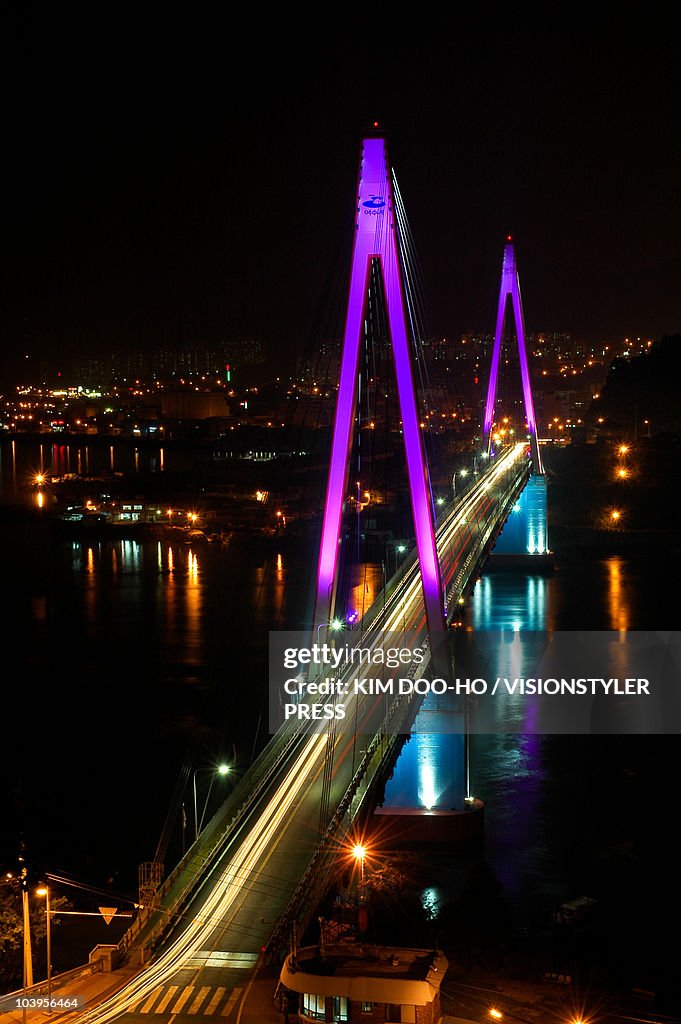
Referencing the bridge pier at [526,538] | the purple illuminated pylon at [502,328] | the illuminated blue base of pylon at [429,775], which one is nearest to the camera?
the illuminated blue base of pylon at [429,775]

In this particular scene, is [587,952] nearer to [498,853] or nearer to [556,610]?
[498,853]

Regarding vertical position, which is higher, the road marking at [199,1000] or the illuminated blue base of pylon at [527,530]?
the illuminated blue base of pylon at [527,530]

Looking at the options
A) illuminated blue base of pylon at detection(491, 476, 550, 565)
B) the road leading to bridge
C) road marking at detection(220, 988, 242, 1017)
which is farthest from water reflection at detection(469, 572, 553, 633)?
road marking at detection(220, 988, 242, 1017)

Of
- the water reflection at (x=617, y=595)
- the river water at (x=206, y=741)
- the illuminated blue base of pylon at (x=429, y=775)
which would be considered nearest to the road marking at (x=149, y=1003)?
A: the river water at (x=206, y=741)

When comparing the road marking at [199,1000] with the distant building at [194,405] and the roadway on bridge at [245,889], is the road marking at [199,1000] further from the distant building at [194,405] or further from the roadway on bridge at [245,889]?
the distant building at [194,405]

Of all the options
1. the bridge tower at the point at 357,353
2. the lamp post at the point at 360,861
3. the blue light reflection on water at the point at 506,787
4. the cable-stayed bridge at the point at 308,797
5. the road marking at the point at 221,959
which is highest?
the bridge tower at the point at 357,353

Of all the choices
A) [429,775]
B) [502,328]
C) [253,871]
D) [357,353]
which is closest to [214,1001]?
[253,871]

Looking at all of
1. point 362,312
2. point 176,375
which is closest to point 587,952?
point 362,312

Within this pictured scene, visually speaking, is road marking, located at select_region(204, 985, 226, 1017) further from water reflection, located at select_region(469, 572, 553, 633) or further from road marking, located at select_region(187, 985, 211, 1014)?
water reflection, located at select_region(469, 572, 553, 633)

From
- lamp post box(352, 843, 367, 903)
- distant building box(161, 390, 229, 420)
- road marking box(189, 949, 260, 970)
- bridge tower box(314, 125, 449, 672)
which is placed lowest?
lamp post box(352, 843, 367, 903)
